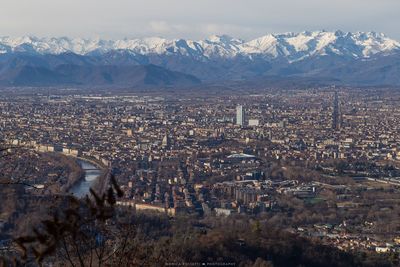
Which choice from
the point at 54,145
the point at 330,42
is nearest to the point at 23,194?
the point at 54,145

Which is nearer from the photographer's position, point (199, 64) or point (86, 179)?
point (86, 179)

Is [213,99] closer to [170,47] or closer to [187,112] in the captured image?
[187,112]

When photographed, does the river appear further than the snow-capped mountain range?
No

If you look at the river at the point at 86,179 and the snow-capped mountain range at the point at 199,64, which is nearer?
the river at the point at 86,179
